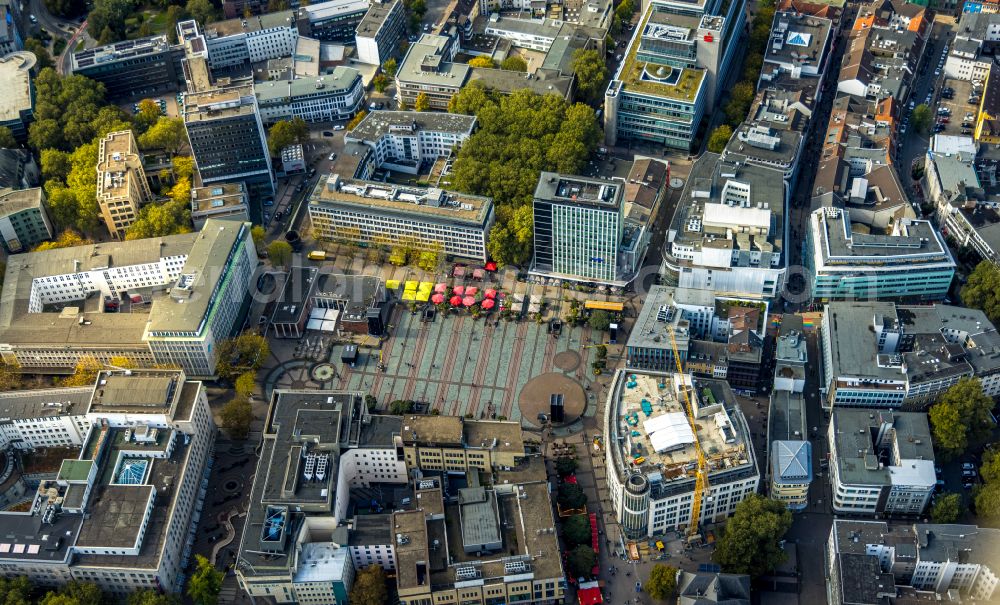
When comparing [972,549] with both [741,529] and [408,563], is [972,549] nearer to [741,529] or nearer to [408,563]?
[741,529]

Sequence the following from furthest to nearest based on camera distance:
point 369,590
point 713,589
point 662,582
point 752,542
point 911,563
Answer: point 752,542, point 369,590, point 662,582, point 911,563, point 713,589

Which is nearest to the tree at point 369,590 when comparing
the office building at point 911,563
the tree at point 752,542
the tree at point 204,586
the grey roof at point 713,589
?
the tree at point 204,586

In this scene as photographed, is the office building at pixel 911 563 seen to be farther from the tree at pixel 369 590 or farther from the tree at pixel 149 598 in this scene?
the tree at pixel 149 598

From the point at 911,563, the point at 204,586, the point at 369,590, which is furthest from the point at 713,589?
the point at 204,586

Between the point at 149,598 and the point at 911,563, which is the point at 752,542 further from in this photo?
the point at 149,598

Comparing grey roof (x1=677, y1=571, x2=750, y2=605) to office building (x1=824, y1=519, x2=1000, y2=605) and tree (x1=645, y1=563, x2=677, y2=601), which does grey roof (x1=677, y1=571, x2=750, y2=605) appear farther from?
office building (x1=824, y1=519, x2=1000, y2=605)

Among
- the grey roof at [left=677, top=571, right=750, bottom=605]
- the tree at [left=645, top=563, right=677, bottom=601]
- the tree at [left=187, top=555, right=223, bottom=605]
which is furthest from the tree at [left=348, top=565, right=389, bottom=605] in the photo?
the grey roof at [left=677, top=571, right=750, bottom=605]

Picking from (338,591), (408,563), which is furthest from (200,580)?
(408,563)
